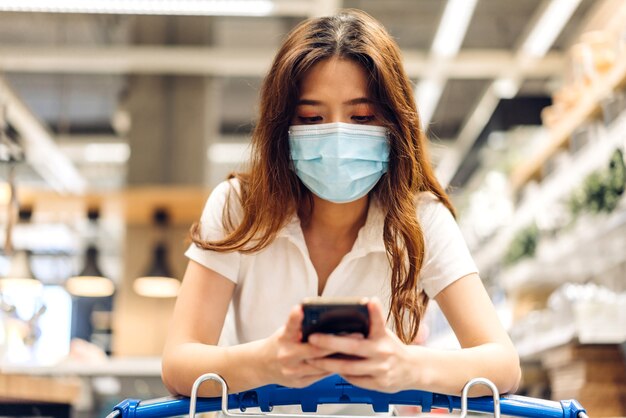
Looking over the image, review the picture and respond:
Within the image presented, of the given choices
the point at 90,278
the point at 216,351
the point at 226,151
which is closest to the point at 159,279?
the point at 90,278

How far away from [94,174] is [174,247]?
734 cm

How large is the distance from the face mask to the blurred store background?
4.40 feet

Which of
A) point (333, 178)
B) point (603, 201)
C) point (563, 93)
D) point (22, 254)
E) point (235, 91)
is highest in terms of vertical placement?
point (235, 91)

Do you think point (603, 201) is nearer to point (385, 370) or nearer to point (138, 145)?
point (385, 370)

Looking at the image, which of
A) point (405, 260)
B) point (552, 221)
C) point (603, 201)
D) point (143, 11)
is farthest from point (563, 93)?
point (405, 260)

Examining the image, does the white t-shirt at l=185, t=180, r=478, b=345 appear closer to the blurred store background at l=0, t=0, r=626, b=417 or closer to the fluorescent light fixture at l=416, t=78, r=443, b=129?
the blurred store background at l=0, t=0, r=626, b=417

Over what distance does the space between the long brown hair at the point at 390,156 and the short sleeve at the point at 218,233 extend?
18mm

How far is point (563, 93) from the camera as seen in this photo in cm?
477

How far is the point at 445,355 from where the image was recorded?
1109 millimetres

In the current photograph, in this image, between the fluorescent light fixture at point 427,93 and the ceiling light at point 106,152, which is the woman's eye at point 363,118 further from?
the ceiling light at point 106,152

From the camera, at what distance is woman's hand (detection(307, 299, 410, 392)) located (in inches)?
35.5

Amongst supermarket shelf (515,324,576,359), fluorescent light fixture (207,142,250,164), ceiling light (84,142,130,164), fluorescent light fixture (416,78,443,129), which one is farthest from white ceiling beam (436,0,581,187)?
ceiling light (84,142,130,164)

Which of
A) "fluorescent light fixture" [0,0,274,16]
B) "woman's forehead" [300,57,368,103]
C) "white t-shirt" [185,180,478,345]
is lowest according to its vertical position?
"white t-shirt" [185,180,478,345]

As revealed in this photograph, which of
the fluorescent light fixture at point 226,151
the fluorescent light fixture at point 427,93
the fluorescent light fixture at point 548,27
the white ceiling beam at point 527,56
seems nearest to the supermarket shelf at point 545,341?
the white ceiling beam at point 527,56
